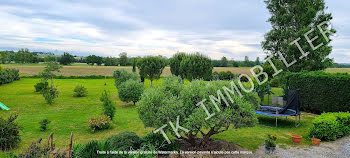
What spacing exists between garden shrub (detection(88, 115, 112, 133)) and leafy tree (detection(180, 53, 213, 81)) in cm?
1611

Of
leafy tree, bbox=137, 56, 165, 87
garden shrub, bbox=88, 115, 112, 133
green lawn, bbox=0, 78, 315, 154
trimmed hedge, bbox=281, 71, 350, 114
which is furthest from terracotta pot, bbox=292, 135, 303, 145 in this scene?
leafy tree, bbox=137, 56, 165, 87

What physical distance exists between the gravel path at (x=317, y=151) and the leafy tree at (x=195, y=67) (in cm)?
1753

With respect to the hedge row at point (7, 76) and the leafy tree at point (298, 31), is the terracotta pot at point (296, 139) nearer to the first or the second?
the leafy tree at point (298, 31)

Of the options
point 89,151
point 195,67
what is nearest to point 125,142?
point 89,151

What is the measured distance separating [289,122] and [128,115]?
9.43 meters

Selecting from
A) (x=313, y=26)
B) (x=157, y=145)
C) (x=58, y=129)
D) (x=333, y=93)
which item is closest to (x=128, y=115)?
(x=58, y=129)

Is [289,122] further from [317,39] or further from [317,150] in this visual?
[317,39]

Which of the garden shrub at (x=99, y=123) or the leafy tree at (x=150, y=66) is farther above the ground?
the leafy tree at (x=150, y=66)

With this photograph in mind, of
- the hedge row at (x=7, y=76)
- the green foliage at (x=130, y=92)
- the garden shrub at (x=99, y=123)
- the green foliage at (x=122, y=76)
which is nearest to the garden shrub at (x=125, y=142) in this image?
the garden shrub at (x=99, y=123)

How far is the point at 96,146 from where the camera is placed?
5.54 m

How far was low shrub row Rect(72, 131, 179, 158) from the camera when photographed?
18.0 feet

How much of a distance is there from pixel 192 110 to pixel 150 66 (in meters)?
19.0

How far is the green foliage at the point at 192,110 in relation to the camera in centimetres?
602

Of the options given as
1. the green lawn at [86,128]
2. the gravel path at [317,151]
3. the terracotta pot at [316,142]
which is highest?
the terracotta pot at [316,142]
